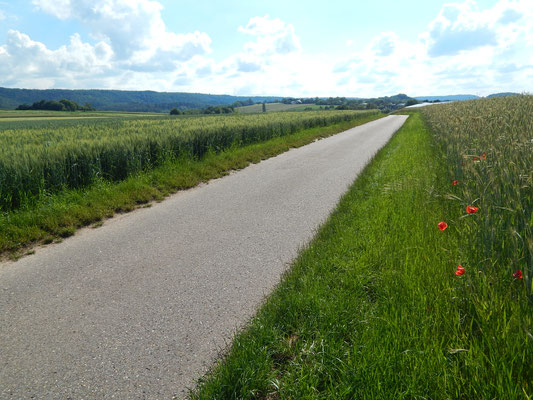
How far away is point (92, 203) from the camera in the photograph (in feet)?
23.8

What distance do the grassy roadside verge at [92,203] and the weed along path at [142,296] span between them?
0.41m

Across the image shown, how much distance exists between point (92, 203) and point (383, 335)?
6.57 meters

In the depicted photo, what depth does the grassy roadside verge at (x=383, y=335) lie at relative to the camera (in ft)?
7.27

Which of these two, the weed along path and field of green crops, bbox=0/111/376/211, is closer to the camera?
the weed along path

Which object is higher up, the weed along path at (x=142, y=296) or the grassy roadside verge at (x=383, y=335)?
the grassy roadside verge at (x=383, y=335)

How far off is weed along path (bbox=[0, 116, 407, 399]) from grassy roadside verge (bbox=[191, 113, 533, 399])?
0.41 m

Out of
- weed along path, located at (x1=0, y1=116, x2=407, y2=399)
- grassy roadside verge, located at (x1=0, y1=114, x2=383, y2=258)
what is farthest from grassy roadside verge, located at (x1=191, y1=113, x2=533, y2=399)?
grassy roadside verge, located at (x1=0, y1=114, x2=383, y2=258)

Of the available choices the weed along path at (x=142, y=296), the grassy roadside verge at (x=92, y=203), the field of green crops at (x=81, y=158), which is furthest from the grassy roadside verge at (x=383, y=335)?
the field of green crops at (x=81, y=158)

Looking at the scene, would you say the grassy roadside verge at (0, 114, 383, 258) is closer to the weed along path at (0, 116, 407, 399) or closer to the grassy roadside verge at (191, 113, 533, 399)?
the weed along path at (0, 116, 407, 399)

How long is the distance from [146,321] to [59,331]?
0.82m

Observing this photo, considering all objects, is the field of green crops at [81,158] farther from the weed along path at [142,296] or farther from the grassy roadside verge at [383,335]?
the grassy roadside verge at [383,335]

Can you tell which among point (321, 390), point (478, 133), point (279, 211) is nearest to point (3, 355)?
point (321, 390)

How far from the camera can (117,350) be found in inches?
119

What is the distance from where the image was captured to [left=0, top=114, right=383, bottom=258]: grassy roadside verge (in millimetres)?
5703
